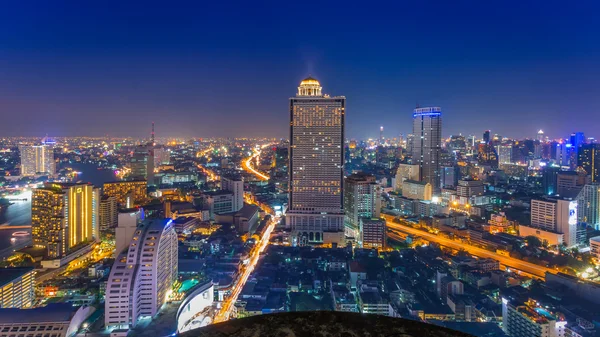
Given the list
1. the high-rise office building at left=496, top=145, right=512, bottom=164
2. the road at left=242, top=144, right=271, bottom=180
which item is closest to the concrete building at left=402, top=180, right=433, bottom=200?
the road at left=242, top=144, right=271, bottom=180

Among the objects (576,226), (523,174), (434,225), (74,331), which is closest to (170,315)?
(74,331)

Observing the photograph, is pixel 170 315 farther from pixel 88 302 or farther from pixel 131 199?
pixel 131 199

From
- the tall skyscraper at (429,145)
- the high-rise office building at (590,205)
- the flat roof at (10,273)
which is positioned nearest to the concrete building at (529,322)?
the high-rise office building at (590,205)

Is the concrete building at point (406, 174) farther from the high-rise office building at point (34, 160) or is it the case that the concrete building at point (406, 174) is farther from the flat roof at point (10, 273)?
the high-rise office building at point (34, 160)

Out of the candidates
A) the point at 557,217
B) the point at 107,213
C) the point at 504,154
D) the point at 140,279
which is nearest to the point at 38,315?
the point at 140,279

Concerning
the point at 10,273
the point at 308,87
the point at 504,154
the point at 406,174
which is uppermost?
the point at 308,87

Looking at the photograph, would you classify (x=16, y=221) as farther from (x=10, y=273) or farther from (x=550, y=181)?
(x=550, y=181)
